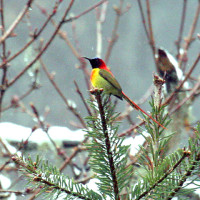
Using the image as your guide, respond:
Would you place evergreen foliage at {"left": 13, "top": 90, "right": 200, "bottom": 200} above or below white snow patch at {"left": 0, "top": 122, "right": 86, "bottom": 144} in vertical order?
below

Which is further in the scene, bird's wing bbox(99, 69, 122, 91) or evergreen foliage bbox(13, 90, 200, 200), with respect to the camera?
bird's wing bbox(99, 69, 122, 91)

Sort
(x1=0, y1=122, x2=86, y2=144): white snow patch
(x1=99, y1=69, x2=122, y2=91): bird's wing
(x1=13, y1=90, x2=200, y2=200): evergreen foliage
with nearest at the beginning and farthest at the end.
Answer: (x1=13, y1=90, x2=200, y2=200): evergreen foliage < (x1=99, y1=69, x2=122, y2=91): bird's wing < (x1=0, y1=122, x2=86, y2=144): white snow patch

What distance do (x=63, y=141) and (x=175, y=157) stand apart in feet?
7.35

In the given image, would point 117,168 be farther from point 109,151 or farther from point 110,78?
point 110,78

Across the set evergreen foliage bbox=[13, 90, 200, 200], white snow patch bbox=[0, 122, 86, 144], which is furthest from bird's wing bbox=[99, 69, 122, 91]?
white snow patch bbox=[0, 122, 86, 144]

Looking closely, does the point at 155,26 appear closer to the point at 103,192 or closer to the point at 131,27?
the point at 131,27

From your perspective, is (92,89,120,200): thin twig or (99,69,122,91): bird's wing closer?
(92,89,120,200): thin twig

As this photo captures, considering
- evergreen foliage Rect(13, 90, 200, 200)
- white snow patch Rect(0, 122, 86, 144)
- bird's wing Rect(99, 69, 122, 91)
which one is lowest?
evergreen foliage Rect(13, 90, 200, 200)

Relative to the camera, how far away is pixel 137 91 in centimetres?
421

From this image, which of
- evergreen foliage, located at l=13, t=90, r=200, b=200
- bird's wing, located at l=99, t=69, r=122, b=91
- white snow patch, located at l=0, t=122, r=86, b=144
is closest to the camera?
evergreen foliage, located at l=13, t=90, r=200, b=200

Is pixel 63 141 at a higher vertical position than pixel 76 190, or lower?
higher

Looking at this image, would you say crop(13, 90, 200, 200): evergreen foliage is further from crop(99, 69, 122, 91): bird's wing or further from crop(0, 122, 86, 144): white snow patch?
crop(0, 122, 86, 144): white snow patch

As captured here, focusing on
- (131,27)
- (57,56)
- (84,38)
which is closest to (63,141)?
(57,56)

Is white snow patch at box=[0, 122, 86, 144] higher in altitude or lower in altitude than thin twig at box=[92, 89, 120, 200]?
higher
